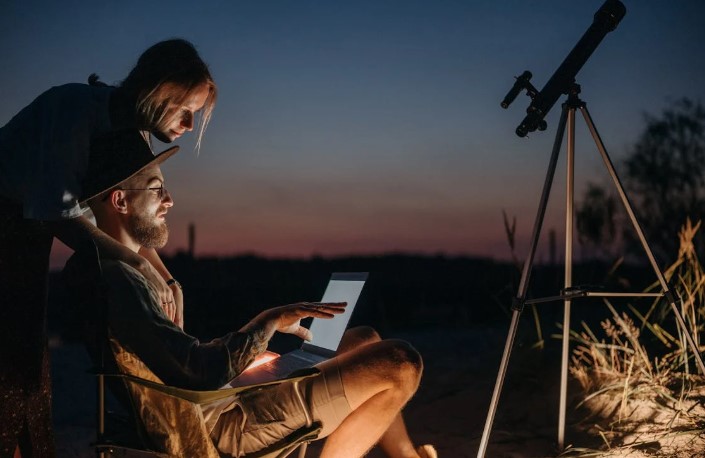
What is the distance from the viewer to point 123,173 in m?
1.78

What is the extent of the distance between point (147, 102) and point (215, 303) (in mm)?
6938

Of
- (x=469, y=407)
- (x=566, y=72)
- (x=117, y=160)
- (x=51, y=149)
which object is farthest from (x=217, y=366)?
(x=469, y=407)

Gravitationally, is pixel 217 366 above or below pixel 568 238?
below

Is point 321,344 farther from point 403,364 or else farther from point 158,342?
point 158,342

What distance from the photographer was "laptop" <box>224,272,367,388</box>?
6.75ft

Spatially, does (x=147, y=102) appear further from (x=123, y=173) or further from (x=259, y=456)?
(x=259, y=456)

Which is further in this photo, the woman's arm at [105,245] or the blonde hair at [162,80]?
the blonde hair at [162,80]

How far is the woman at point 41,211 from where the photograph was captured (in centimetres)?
179

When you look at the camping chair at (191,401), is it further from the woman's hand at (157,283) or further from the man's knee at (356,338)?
the man's knee at (356,338)

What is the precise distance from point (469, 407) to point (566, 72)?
2.14 meters

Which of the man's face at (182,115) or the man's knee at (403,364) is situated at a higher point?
the man's face at (182,115)

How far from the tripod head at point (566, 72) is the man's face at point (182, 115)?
1.11 m

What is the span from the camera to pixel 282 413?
197 centimetres

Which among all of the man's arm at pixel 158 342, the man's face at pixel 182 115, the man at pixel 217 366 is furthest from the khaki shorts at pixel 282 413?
the man's face at pixel 182 115
